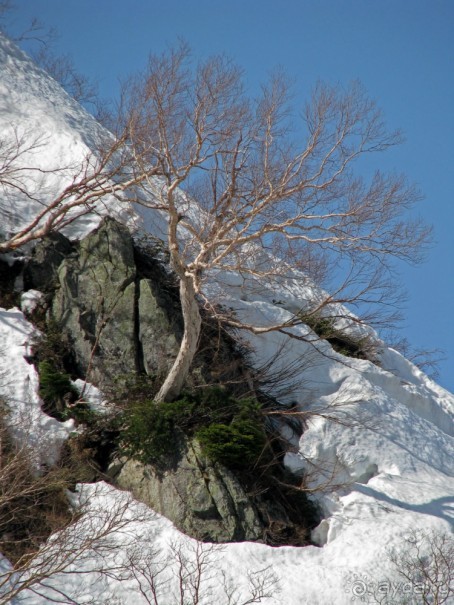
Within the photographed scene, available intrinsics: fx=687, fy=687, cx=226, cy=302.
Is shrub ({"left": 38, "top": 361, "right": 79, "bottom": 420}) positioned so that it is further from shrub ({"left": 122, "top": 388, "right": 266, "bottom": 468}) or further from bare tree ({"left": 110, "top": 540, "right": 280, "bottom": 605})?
bare tree ({"left": 110, "top": 540, "right": 280, "bottom": 605})

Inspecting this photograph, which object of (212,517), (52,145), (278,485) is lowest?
(212,517)

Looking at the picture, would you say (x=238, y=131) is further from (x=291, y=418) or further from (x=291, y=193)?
(x=291, y=418)

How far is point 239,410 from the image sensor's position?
1317cm

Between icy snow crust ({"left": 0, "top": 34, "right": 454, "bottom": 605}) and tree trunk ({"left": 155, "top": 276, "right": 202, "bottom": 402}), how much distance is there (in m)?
1.81

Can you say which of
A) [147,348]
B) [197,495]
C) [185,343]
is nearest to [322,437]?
[197,495]

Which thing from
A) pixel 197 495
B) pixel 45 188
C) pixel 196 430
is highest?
pixel 45 188

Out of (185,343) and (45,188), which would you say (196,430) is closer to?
(185,343)

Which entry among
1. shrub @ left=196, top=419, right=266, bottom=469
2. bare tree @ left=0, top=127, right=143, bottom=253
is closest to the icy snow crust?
bare tree @ left=0, top=127, right=143, bottom=253

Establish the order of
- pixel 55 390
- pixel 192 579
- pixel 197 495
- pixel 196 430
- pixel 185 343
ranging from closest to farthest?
pixel 192 579
pixel 197 495
pixel 185 343
pixel 196 430
pixel 55 390

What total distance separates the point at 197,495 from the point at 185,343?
2.68 meters

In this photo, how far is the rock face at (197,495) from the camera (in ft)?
37.7

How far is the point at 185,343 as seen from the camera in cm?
1252

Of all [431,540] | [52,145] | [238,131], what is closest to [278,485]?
[431,540]

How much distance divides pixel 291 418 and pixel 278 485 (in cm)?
190
